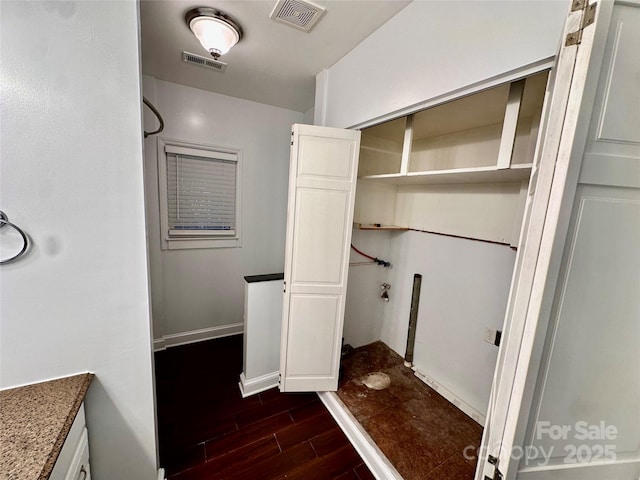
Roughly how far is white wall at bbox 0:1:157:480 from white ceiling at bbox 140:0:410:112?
721mm

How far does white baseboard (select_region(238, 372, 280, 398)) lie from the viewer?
1.99 m

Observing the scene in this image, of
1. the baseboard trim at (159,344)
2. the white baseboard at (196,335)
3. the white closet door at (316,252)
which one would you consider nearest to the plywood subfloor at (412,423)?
the white closet door at (316,252)

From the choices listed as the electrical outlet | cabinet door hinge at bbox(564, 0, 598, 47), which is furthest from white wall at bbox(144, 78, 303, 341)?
cabinet door hinge at bbox(564, 0, 598, 47)

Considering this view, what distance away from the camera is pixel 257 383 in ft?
6.64

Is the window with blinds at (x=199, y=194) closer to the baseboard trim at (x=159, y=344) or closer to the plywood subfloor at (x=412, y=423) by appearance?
the baseboard trim at (x=159, y=344)

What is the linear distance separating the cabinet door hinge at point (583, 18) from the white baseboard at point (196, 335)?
3.18 metres

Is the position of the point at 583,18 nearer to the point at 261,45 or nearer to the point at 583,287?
the point at 583,287

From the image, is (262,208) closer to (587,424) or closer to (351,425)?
(351,425)

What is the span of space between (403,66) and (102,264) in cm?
171

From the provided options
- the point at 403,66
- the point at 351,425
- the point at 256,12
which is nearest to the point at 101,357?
the point at 351,425

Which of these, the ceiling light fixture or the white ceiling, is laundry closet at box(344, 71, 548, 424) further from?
the ceiling light fixture

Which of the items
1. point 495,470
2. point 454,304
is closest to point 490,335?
point 454,304

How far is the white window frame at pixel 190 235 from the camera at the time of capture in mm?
2289

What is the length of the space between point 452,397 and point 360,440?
35.8 inches
